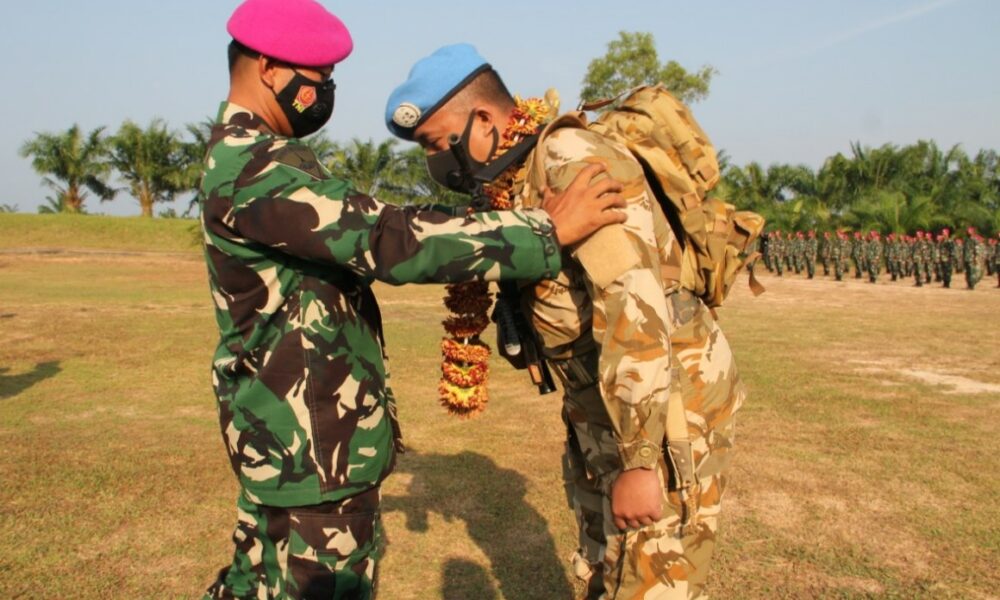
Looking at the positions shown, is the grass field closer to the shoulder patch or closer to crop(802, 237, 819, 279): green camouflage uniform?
the shoulder patch

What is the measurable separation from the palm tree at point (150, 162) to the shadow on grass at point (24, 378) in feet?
110

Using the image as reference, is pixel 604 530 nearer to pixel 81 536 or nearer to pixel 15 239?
pixel 81 536

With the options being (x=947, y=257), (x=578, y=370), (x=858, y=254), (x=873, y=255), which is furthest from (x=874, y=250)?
(x=578, y=370)

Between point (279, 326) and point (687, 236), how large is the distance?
1.20 m

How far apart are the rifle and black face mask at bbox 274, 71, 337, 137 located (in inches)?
14.4

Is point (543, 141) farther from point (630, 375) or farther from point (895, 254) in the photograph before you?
point (895, 254)

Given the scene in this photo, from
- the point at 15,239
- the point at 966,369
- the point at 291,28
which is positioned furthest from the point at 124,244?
the point at 291,28

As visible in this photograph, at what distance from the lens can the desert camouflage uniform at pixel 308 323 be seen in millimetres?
2066

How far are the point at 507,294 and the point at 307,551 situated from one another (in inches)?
36.3

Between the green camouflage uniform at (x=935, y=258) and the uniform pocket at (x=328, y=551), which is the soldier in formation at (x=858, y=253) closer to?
the green camouflage uniform at (x=935, y=258)

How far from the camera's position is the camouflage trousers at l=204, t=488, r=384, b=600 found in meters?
2.24

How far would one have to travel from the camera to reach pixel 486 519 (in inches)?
190

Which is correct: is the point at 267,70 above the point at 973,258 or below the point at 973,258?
above

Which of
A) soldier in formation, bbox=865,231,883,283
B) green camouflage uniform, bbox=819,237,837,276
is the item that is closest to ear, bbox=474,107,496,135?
soldier in formation, bbox=865,231,883,283
